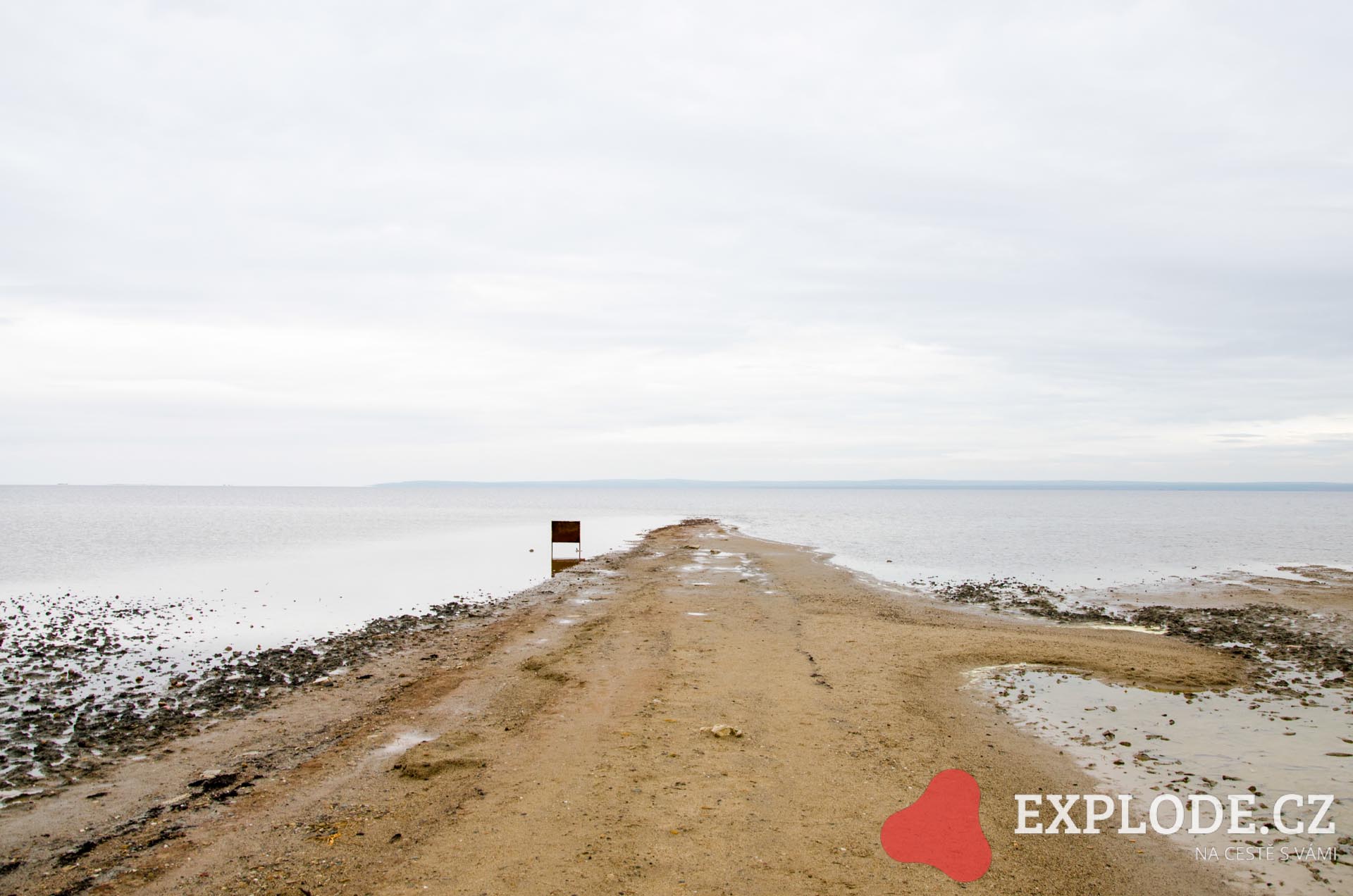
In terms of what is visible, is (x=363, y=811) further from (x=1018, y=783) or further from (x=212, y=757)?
(x=1018, y=783)

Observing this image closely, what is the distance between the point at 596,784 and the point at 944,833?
4092 millimetres

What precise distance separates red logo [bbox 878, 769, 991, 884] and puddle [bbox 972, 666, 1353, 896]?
2157 mm

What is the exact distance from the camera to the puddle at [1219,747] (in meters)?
8.34

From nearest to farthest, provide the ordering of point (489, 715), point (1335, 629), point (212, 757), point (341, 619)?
point (212, 757) → point (489, 715) → point (1335, 629) → point (341, 619)

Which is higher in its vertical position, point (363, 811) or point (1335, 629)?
point (363, 811)

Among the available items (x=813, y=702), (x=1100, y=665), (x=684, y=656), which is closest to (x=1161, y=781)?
(x=813, y=702)

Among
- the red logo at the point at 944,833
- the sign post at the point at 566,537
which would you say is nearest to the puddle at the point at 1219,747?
the red logo at the point at 944,833

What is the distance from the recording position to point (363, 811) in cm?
859

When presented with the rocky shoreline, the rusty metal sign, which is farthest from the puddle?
the rusty metal sign

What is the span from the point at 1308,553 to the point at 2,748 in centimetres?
6577

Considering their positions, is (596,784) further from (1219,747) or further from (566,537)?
(566,537)

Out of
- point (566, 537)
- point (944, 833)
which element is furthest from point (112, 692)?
point (566, 537)

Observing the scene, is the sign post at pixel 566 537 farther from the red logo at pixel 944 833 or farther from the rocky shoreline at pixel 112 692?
the red logo at pixel 944 833

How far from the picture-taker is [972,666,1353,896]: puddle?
328 inches
